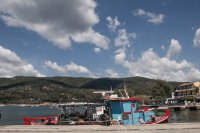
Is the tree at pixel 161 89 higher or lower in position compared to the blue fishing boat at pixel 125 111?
higher

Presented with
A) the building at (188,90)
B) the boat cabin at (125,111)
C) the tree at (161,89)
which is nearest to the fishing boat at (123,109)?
the boat cabin at (125,111)

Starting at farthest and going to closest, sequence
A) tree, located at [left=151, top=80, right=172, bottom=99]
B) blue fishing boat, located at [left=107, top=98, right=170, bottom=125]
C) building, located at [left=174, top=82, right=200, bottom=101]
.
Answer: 1. building, located at [left=174, top=82, right=200, bottom=101]
2. tree, located at [left=151, top=80, right=172, bottom=99]
3. blue fishing boat, located at [left=107, top=98, right=170, bottom=125]

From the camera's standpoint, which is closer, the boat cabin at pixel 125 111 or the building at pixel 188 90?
the boat cabin at pixel 125 111

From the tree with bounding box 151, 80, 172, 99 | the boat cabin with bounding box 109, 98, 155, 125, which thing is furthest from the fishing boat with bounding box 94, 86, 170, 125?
the tree with bounding box 151, 80, 172, 99

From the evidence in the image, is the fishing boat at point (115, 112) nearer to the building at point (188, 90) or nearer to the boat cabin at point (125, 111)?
the boat cabin at point (125, 111)

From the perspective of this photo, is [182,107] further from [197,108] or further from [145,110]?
[145,110]

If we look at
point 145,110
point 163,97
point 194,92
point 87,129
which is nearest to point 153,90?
point 163,97

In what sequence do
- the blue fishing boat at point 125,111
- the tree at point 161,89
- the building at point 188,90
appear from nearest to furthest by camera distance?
the blue fishing boat at point 125,111, the tree at point 161,89, the building at point 188,90

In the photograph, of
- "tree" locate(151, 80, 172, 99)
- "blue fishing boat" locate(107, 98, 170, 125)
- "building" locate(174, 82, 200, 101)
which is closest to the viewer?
"blue fishing boat" locate(107, 98, 170, 125)

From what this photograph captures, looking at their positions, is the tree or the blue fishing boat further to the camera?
the tree

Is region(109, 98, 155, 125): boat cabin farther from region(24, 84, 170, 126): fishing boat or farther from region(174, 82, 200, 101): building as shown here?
region(174, 82, 200, 101): building

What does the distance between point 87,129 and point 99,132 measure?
1.31 m

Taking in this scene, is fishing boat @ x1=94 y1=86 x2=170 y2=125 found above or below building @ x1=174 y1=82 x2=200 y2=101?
below

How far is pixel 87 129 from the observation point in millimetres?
18891
